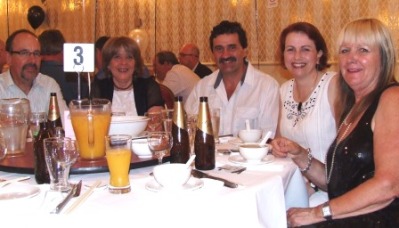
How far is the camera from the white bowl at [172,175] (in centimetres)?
136

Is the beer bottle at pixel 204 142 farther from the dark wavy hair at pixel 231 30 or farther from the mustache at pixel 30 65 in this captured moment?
the mustache at pixel 30 65

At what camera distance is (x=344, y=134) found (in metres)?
1.93

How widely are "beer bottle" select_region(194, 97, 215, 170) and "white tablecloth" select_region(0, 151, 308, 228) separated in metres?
0.09

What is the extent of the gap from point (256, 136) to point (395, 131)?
70cm

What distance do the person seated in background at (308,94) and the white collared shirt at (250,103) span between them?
0.37m

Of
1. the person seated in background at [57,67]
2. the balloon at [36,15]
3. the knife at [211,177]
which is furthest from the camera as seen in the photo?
the balloon at [36,15]

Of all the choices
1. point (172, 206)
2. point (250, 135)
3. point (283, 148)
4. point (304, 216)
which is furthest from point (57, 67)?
point (172, 206)

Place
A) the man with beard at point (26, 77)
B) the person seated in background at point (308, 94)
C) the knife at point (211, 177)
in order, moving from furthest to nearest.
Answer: the man with beard at point (26, 77) → the person seated in background at point (308, 94) → the knife at point (211, 177)

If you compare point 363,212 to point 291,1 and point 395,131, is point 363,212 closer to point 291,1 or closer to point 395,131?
point 395,131

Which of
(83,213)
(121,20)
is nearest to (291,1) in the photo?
(121,20)

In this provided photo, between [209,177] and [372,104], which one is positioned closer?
[209,177]

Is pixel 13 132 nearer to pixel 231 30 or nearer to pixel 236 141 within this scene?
pixel 236 141

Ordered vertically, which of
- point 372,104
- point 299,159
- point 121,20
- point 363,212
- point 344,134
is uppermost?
point 121,20

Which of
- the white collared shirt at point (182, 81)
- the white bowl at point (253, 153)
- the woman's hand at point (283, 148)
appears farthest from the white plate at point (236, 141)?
the white collared shirt at point (182, 81)
